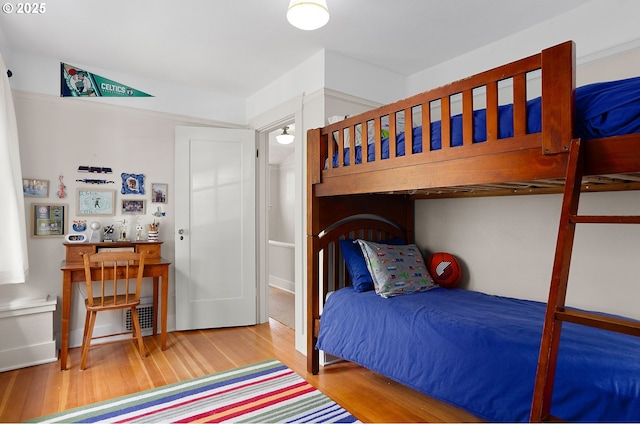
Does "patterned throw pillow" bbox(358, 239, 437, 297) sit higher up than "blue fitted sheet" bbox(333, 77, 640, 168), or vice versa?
"blue fitted sheet" bbox(333, 77, 640, 168)

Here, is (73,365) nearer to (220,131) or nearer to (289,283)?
(220,131)

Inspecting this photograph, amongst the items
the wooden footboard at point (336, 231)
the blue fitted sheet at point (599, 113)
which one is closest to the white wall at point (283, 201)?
the wooden footboard at point (336, 231)

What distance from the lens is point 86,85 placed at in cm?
317

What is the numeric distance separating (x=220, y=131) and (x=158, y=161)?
2.21 feet

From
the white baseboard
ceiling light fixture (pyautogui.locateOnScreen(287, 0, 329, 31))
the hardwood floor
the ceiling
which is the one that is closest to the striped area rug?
the hardwood floor

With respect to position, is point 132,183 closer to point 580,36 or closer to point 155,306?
point 155,306

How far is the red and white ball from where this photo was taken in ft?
9.03

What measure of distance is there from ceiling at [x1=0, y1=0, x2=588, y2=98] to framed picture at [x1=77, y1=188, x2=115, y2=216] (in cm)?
109

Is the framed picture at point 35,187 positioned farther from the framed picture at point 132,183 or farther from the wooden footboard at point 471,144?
the wooden footboard at point 471,144

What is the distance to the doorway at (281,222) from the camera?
5359mm

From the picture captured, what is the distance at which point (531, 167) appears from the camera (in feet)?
4.48

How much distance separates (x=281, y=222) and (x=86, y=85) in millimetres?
3406

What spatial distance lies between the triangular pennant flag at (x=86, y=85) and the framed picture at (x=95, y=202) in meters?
0.85

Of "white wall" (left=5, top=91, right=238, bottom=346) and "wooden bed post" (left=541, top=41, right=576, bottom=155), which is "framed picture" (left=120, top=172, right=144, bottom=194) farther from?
"wooden bed post" (left=541, top=41, right=576, bottom=155)
